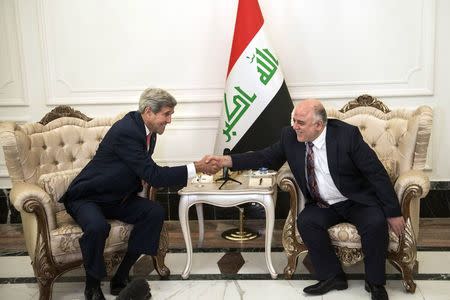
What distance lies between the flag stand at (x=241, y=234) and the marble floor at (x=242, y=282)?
37cm

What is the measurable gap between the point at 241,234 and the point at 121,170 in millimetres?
1284

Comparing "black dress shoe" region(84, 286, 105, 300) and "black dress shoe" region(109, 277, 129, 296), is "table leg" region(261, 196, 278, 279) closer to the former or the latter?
"black dress shoe" region(109, 277, 129, 296)

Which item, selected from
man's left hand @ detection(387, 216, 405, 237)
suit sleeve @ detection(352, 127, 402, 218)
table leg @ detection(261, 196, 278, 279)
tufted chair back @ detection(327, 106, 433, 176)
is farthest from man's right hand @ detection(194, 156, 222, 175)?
man's left hand @ detection(387, 216, 405, 237)

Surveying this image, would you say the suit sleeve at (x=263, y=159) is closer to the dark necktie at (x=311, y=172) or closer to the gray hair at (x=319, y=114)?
the dark necktie at (x=311, y=172)

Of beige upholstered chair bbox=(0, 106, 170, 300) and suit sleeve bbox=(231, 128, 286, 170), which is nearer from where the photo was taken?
beige upholstered chair bbox=(0, 106, 170, 300)

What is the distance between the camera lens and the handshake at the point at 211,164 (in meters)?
3.05

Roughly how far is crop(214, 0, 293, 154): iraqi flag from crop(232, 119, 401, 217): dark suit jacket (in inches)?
26.4

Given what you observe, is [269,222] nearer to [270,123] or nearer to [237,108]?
[270,123]

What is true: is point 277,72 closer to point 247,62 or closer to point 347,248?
point 247,62

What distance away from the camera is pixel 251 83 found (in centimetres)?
370

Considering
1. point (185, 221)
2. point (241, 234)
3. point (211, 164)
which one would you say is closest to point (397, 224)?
point (211, 164)

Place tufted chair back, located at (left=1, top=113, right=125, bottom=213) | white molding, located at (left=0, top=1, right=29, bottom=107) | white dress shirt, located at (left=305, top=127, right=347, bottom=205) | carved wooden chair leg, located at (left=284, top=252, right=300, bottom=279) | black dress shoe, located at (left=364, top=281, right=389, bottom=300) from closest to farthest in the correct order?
black dress shoe, located at (left=364, top=281, right=389, bottom=300) < white dress shirt, located at (left=305, top=127, right=347, bottom=205) < carved wooden chair leg, located at (left=284, top=252, right=300, bottom=279) < tufted chair back, located at (left=1, top=113, right=125, bottom=213) < white molding, located at (left=0, top=1, right=29, bottom=107)

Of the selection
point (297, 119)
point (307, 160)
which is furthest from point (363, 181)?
point (297, 119)

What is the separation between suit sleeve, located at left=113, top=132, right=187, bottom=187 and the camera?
9.29 feet
